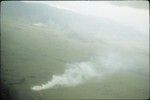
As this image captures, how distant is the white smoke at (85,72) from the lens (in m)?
21.4

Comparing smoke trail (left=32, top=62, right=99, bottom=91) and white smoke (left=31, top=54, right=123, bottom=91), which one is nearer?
smoke trail (left=32, top=62, right=99, bottom=91)

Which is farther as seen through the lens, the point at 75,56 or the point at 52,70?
the point at 75,56

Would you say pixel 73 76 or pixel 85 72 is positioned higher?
pixel 73 76

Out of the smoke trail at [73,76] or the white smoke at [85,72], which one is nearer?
the smoke trail at [73,76]

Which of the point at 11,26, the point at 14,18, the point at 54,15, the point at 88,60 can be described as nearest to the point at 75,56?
the point at 88,60

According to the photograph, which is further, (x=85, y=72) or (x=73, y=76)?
(x=85, y=72)

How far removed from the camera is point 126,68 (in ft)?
82.2

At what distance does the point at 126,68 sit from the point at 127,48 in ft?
12.8

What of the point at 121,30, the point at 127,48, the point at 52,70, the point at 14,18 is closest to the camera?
the point at 121,30

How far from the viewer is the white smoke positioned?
70.1ft

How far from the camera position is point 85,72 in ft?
74.4

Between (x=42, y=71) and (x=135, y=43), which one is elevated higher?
(x=135, y=43)

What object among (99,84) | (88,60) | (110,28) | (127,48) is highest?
(110,28)

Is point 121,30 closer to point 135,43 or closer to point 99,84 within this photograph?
point 135,43
